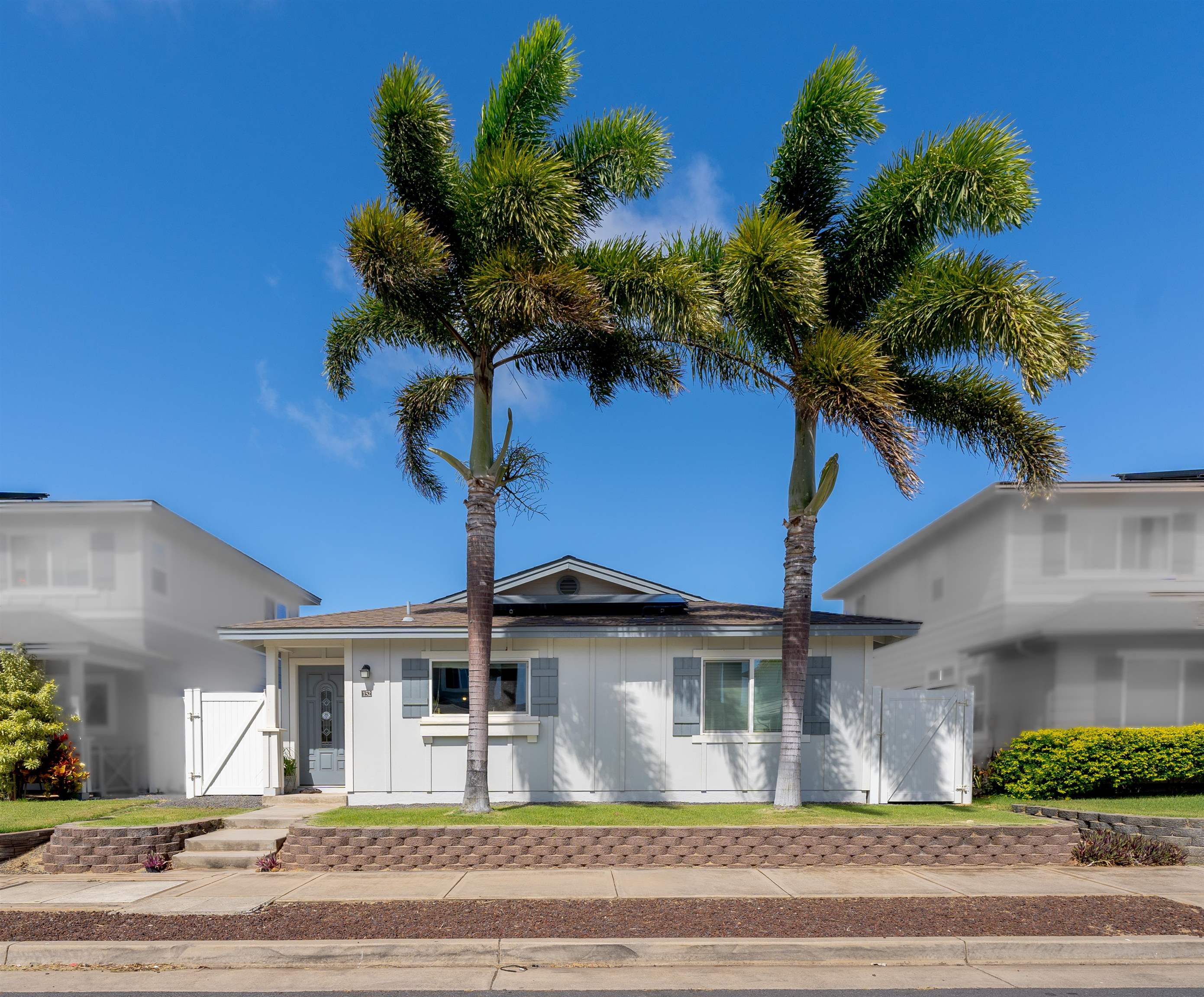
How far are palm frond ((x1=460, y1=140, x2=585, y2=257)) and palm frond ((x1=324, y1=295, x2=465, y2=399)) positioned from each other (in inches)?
75.7

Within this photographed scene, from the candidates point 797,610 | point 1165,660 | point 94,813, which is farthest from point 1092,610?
point 94,813

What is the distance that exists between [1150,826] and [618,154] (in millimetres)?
11912

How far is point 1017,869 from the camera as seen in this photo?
372 inches

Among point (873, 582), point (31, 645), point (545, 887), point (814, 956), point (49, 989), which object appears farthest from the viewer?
point (873, 582)

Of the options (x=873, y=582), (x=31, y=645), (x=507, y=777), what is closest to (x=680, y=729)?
(x=507, y=777)

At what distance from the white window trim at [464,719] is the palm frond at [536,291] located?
17.7 feet

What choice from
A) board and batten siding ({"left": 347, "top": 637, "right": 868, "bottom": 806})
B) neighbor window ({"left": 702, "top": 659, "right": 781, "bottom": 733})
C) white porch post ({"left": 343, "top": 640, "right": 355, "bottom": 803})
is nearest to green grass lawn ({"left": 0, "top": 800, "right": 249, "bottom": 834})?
white porch post ({"left": 343, "top": 640, "right": 355, "bottom": 803})

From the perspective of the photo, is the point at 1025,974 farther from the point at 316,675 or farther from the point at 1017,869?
the point at 316,675

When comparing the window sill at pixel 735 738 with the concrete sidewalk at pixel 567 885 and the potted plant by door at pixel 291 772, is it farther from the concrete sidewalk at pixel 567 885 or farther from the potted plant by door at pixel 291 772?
the potted plant by door at pixel 291 772

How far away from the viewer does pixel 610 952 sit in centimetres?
614

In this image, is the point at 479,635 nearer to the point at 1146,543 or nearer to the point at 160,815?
the point at 160,815

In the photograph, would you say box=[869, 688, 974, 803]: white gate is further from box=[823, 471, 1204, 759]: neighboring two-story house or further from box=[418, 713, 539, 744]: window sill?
box=[418, 713, 539, 744]: window sill

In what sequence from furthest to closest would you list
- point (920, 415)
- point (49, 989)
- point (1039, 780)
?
point (1039, 780)
point (920, 415)
point (49, 989)

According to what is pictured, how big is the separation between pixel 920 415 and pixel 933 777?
19.7ft
